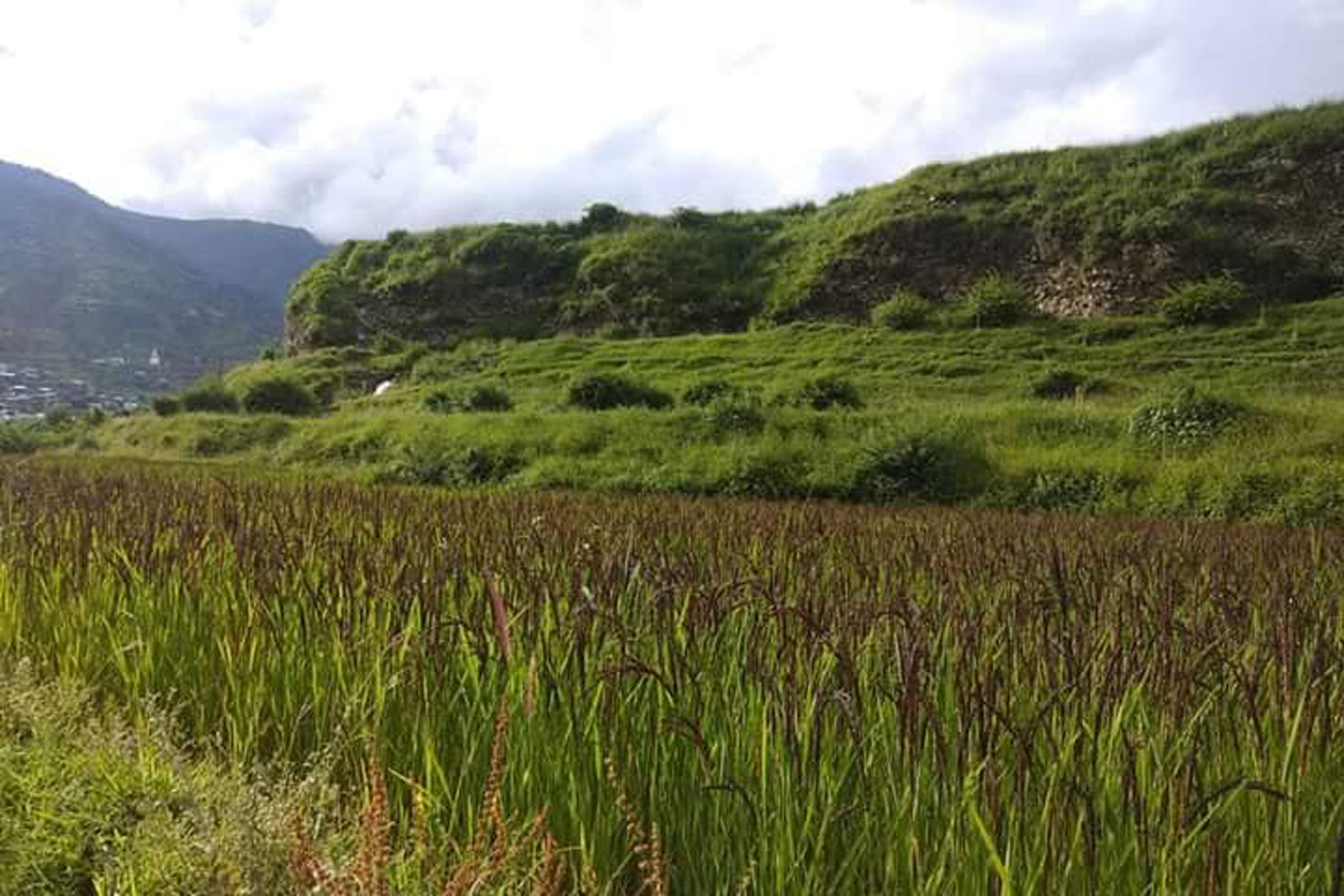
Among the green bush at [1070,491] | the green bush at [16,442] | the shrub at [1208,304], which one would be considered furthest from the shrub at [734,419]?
the green bush at [16,442]

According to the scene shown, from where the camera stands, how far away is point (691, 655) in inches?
103

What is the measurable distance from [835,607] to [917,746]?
0.96m

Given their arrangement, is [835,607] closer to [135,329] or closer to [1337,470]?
[1337,470]

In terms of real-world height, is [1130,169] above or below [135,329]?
below

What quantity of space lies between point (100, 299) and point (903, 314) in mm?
129295

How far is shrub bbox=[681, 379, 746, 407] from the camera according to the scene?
21828mm

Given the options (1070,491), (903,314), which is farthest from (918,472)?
(903,314)

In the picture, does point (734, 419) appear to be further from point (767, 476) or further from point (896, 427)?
point (896, 427)

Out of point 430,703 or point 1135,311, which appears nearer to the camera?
point 430,703

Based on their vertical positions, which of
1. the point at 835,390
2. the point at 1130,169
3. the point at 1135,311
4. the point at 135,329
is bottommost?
the point at 835,390

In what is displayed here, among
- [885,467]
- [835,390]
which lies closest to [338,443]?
[835,390]

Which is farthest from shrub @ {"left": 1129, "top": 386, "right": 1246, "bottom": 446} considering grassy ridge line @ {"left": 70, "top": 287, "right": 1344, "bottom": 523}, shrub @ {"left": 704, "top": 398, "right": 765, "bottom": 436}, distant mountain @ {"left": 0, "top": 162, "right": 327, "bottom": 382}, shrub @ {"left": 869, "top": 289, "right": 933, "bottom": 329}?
distant mountain @ {"left": 0, "top": 162, "right": 327, "bottom": 382}

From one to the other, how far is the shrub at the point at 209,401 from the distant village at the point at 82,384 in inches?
1762

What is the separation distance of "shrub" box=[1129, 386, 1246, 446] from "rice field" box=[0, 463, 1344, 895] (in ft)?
33.4
